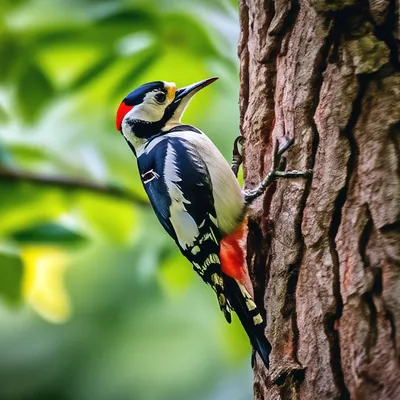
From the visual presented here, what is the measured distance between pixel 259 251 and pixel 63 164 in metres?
1.12

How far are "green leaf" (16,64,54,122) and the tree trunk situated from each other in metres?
1.04

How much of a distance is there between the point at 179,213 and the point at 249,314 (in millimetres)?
541

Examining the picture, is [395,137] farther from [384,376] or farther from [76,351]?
Answer: [76,351]

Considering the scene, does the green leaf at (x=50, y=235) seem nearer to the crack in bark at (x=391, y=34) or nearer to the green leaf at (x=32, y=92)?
the green leaf at (x=32, y=92)

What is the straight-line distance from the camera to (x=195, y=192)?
8.82 ft

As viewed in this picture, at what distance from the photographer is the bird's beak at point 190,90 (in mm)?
2846

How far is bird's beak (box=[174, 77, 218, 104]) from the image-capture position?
2.85 metres

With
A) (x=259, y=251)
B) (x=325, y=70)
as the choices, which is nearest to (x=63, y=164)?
(x=259, y=251)

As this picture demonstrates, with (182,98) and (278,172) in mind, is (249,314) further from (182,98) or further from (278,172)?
(182,98)

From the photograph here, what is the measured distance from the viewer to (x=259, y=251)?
2371 mm

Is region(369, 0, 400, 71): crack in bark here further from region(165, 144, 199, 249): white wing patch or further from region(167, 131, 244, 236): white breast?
region(165, 144, 199, 249): white wing patch

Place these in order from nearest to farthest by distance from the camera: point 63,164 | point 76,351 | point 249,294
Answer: point 249,294
point 63,164
point 76,351

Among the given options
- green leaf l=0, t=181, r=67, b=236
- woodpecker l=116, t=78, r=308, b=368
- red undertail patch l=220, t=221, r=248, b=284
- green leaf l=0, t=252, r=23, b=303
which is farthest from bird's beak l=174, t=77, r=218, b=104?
green leaf l=0, t=252, r=23, b=303

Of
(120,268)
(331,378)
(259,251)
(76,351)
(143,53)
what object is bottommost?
(76,351)
